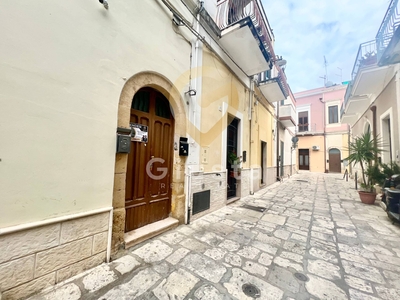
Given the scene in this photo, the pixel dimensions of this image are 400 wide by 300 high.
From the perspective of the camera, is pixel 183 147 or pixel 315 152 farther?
pixel 315 152

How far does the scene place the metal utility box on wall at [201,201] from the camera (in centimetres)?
358

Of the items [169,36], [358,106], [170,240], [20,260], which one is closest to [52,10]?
[169,36]

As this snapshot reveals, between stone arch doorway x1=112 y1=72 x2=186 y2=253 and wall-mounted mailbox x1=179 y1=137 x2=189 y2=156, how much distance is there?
0.35 feet

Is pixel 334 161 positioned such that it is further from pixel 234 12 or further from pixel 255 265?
pixel 255 265

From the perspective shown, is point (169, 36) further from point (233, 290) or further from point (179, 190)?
point (233, 290)

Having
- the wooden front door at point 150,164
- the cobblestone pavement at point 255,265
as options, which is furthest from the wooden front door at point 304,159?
the wooden front door at point 150,164

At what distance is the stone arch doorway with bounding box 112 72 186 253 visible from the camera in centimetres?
224

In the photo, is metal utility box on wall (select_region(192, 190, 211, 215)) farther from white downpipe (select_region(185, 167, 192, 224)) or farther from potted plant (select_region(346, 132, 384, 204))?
potted plant (select_region(346, 132, 384, 204))

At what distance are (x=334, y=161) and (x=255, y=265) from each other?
1903cm

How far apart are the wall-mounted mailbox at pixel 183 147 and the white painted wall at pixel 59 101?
4.34 ft

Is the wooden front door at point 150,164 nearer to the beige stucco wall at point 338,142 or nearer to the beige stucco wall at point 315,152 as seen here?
the beige stucco wall at point 338,142

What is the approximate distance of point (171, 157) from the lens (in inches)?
132

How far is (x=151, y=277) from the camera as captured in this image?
1.82 m

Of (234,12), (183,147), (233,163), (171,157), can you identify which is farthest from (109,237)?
(234,12)
